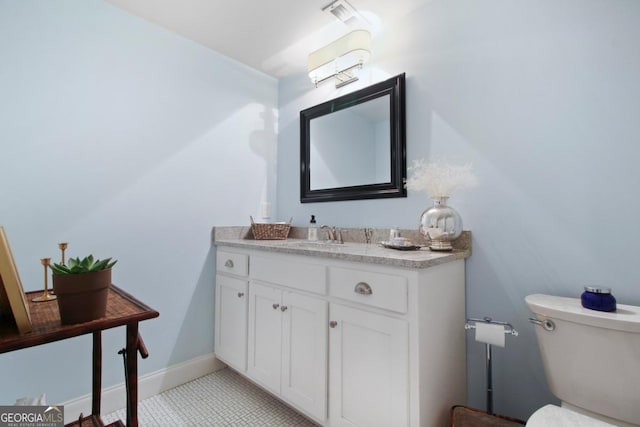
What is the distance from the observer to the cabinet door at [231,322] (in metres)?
1.85

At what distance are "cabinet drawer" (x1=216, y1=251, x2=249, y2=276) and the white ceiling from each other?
1.49 meters

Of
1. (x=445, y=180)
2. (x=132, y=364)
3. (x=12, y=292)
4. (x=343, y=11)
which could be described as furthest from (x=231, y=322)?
(x=343, y=11)

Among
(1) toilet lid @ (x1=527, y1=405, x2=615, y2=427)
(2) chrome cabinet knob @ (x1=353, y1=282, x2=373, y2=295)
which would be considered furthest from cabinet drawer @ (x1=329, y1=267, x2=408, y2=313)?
(1) toilet lid @ (x1=527, y1=405, x2=615, y2=427)

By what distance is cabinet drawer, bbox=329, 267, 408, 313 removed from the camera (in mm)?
1148

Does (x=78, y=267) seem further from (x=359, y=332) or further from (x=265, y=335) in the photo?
(x=265, y=335)

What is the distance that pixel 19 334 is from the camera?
26.7 inches

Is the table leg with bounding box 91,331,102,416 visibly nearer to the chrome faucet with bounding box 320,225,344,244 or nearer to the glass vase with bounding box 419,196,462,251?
the chrome faucet with bounding box 320,225,344,244

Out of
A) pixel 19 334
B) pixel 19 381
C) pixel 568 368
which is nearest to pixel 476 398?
pixel 568 368

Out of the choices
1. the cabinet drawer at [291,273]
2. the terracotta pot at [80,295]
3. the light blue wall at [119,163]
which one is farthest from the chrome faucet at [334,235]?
the terracotta pot at [80,295]

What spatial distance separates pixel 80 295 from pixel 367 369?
3.44 ft

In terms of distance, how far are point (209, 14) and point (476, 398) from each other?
2.59 metres

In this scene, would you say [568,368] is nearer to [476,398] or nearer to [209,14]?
[476,398]

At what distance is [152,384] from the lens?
5.96 ft

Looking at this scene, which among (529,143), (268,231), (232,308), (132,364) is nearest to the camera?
(132,364)
